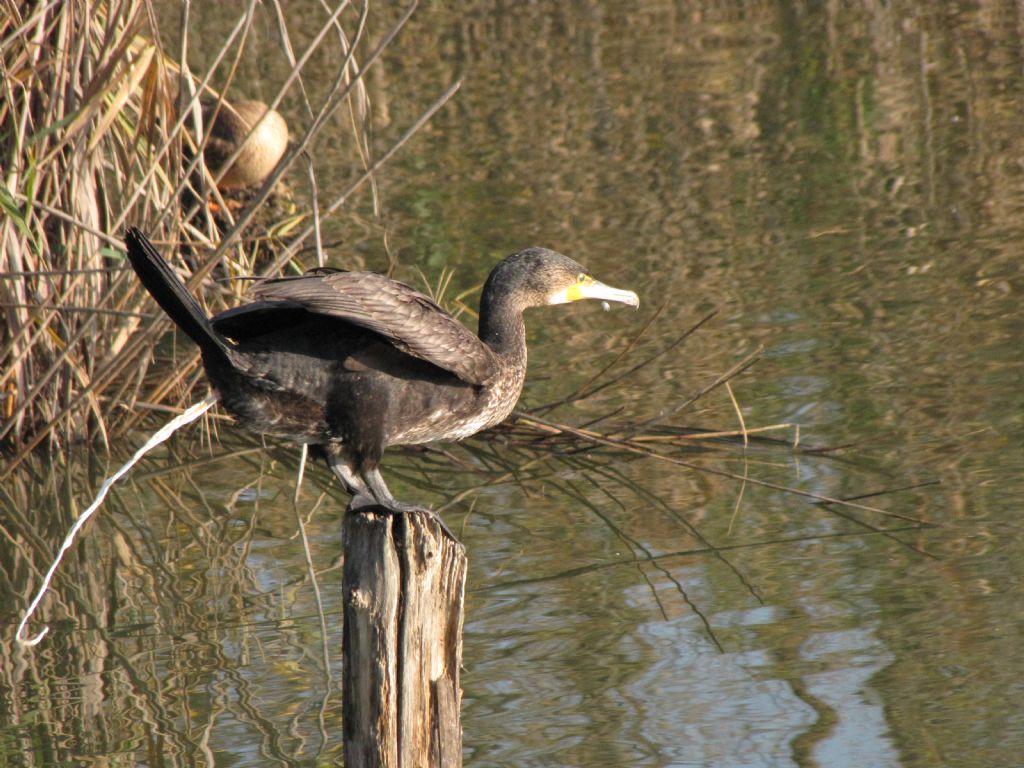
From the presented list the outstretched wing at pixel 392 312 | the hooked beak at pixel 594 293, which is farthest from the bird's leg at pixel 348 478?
the hooked beak at pixel 594 293

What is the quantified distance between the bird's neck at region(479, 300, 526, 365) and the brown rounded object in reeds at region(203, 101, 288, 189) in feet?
13.2

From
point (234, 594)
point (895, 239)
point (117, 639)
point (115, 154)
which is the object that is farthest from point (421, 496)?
point (895, 239)

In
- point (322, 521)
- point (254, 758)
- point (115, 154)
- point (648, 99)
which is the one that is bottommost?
point (254, 758)

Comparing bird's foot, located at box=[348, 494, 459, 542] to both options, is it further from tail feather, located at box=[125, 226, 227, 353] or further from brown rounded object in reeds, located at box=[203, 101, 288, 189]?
brown rounded object in reeds, located at box=[203, 101, 288, 189]

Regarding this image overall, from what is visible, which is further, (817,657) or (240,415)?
(817,657)

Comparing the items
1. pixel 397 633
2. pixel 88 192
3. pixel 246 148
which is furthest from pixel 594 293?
pixel 246 148

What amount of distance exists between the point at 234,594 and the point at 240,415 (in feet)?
6.61

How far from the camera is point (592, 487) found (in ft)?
21.2

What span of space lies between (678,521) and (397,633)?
2758 mm

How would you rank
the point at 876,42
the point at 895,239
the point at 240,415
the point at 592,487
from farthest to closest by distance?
the point at 876,42 < the point at 895,239 < the point at 592,487 < the point at 240,415

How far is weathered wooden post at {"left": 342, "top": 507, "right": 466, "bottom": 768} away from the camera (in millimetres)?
3479

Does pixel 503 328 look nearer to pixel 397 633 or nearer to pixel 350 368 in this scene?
Result: pixel 350 368

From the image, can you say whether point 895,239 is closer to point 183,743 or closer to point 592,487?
point 592,487

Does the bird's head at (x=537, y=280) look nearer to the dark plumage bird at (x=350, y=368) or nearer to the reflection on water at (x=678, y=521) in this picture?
the dark plumage bird at (x=350, y=368)
